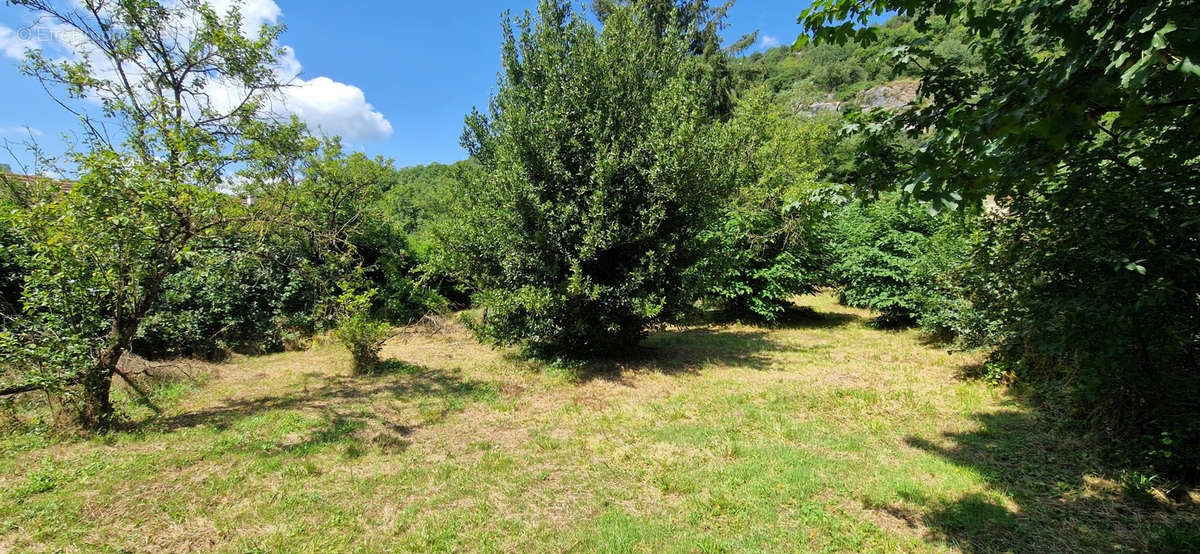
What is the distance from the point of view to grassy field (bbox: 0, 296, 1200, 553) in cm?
362

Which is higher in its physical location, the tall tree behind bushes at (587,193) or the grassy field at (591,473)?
the tall tree behind bushes at (587,193)

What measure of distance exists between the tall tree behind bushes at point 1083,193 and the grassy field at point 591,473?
887 mm

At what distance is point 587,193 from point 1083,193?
644 cm

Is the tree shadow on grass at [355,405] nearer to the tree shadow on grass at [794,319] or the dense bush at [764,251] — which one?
the dense bush at [764,251]

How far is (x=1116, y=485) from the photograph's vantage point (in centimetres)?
409

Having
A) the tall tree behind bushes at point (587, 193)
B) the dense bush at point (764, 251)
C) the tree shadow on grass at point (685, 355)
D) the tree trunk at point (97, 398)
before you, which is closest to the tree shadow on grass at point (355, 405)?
the tree trunk at point (97, 398)

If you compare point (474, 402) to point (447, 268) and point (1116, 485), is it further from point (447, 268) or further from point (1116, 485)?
point (1116, 485)

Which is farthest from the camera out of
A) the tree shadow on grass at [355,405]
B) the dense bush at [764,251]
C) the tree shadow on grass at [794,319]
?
the tree shadow on grass at [794,319]

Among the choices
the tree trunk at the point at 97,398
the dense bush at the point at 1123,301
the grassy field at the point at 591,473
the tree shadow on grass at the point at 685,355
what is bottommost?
the grassy field at the point at 591,473

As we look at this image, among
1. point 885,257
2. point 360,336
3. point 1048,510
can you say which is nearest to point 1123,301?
point 1048,510

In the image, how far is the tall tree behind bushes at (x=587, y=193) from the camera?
321 inches

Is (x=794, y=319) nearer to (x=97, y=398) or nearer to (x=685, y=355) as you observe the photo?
(x=685, y=355)

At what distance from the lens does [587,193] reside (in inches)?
339

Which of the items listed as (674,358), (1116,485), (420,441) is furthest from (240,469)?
(1116,485)
